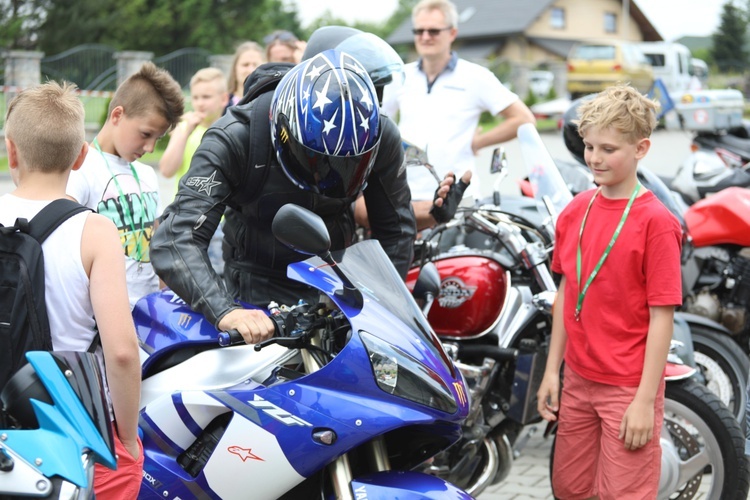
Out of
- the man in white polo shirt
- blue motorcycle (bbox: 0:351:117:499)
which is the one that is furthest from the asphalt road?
blue motorcycle (bbox: 0:351:117:499)

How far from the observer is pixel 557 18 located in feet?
191

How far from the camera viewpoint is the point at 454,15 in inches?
237

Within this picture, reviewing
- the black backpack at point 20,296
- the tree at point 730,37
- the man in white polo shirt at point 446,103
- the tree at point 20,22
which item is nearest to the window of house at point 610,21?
the tree at point 730,37

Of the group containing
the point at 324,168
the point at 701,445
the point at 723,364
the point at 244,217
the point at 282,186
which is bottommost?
the point at 723,364

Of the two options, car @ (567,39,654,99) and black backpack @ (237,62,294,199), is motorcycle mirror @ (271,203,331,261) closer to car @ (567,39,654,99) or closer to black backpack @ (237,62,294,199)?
black backpack @ (237,62,294,199)

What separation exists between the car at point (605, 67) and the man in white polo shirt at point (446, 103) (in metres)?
26.4

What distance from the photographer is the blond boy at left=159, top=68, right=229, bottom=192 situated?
224 inches

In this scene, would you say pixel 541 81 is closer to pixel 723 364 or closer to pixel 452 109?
pixel 452 109

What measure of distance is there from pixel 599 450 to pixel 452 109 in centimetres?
279

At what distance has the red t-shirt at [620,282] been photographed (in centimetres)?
302

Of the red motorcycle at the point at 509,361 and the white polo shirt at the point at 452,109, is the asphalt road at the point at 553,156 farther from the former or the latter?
the red motorcycle at the point at 509,361

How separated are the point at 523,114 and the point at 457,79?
45 cm

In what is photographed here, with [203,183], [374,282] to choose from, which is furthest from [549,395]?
[203,183]

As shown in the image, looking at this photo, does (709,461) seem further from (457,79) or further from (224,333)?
(457,79)
